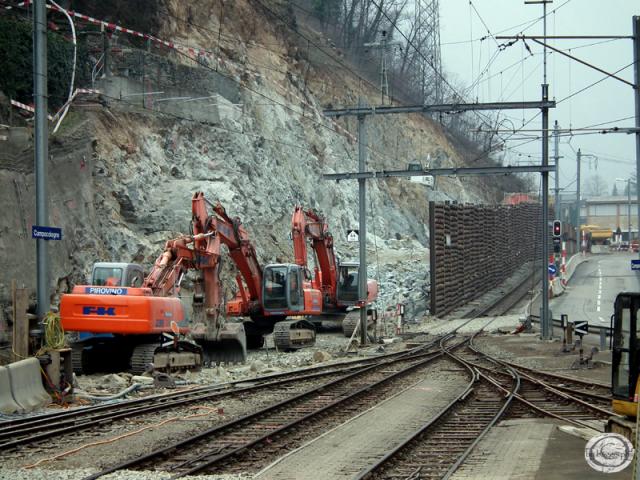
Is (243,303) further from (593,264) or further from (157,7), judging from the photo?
(593,264)

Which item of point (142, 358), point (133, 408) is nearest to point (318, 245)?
point (142, 358)

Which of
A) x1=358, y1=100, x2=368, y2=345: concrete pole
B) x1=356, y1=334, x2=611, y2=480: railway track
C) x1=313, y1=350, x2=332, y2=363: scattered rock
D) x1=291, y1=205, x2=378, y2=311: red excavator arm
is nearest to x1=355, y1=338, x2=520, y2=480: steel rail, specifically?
x1=356, y1=334, x2=611, y2=480: railway track

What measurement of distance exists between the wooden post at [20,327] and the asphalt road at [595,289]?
2524 centimetres

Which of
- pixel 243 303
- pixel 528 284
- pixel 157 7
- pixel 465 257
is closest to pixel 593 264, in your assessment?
pixel 528 284

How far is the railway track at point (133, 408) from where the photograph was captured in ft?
43.7

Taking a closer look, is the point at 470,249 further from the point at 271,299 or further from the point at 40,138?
the point at 40,138

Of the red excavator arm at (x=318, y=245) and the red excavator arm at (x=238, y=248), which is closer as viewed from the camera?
the red excavator arm at (x=238, y=248)

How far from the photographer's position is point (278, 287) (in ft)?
104

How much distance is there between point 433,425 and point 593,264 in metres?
73.5

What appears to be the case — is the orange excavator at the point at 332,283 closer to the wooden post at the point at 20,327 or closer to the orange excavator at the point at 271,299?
the orange excavator at the point at 271,299

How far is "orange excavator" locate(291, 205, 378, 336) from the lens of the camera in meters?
35.8

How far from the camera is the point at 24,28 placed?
32781mm

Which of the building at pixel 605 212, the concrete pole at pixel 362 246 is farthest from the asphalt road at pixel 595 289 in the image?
the building at pixel 605 212

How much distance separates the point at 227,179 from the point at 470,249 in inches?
921
